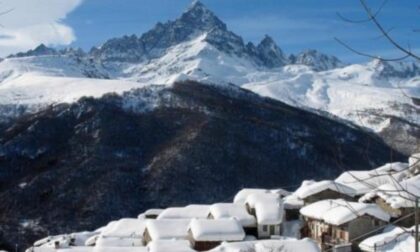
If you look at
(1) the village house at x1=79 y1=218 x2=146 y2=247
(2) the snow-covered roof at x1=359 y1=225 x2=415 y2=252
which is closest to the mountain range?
(1) the village house at x1=79 y1=218 x2=146 y2=247

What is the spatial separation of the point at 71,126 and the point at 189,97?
2870 centimetres

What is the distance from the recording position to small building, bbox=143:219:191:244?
115 ft

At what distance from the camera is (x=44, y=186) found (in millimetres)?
98688

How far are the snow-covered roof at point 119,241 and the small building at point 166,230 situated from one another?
0.50 m

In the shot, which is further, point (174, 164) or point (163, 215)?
point (174, 164)

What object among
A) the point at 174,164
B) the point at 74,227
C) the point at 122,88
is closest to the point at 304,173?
Answer: the point at 174,164

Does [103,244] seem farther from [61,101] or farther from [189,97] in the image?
[61,101]

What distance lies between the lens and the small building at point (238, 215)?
38062mm

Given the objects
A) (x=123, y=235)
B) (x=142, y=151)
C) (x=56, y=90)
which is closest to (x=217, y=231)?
(x=123, y=235)

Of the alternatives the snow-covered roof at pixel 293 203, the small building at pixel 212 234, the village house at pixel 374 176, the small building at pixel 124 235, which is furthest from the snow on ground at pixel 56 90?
the small building at pixel 212 234

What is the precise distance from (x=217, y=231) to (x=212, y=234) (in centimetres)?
31

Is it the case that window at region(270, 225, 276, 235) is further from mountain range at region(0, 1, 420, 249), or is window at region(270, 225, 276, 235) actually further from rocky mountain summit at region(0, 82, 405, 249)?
mountain range at region(0, 1, 420, 249)

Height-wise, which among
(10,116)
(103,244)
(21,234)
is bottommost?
(21,234)

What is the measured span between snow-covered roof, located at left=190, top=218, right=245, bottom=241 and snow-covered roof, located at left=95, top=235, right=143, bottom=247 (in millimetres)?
3474
